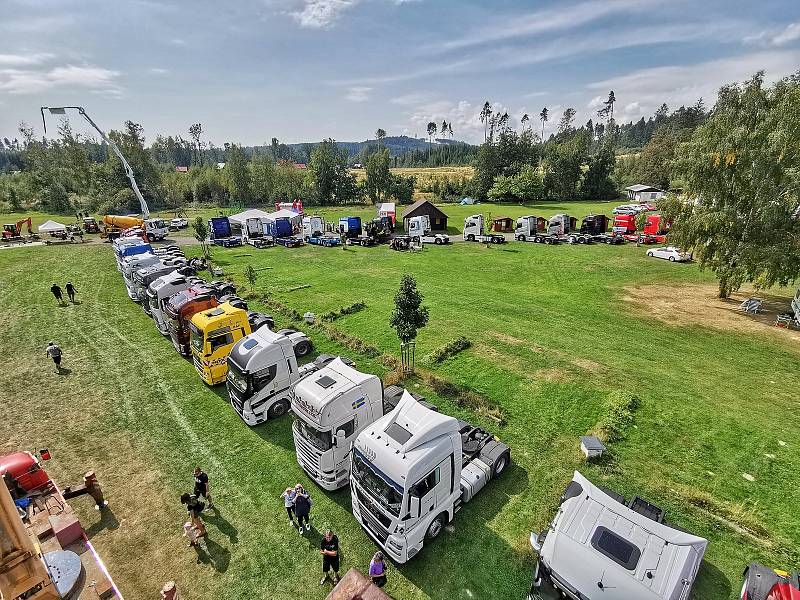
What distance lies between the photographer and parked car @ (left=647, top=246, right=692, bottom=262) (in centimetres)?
3378

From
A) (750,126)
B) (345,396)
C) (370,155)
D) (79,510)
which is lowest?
(79,510)

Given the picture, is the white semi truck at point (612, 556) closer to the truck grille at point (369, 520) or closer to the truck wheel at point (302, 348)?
the truck grille at point (369, 520)

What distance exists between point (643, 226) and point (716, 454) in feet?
120

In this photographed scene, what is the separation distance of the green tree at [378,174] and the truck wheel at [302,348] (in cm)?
6322

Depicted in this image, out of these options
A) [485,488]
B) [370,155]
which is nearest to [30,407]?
[485,488]

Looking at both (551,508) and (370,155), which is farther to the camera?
(370,155)

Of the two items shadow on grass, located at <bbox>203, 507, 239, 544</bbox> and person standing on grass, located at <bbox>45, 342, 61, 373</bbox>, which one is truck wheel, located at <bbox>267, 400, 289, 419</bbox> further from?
person standing on grass, located at <bbox>45, 342, 61, 373</bbox>

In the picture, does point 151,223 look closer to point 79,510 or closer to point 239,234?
point 239,234

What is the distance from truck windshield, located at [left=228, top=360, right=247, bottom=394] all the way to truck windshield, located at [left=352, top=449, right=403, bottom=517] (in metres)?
5.53

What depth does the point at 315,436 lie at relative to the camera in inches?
408

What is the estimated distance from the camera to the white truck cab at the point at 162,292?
63.5ft

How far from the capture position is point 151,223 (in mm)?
45781

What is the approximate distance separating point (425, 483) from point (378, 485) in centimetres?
105

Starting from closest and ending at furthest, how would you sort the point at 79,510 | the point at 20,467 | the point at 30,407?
the point at 20,467
the point at 79,510
the point at 30,407
